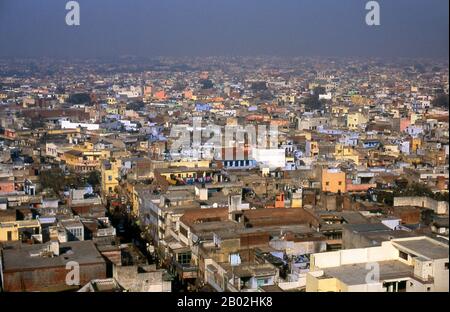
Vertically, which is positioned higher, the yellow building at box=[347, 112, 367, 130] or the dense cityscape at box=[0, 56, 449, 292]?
the yellow building at box=[347, 112, 367, 130]

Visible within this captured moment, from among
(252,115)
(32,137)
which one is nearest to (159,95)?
(252,115)

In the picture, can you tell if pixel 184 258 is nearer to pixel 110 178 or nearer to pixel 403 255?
pixel 403 255

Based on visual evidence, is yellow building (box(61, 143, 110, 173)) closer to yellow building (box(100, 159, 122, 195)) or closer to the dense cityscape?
the dense cityscape

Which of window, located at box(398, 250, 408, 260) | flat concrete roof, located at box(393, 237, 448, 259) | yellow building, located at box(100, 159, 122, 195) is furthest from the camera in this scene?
yellow building, located at box(100, 159, 122, 195)

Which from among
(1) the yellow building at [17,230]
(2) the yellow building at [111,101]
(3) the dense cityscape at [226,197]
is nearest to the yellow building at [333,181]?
(3) the dense cityscape at [226,197]

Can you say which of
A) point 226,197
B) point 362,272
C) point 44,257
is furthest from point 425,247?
point 226,197

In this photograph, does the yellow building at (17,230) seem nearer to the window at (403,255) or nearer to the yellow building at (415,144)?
the window at (403,255)

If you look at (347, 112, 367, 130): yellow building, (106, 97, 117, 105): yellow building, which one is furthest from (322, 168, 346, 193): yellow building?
(106, 97, 117, 105): yellow building
